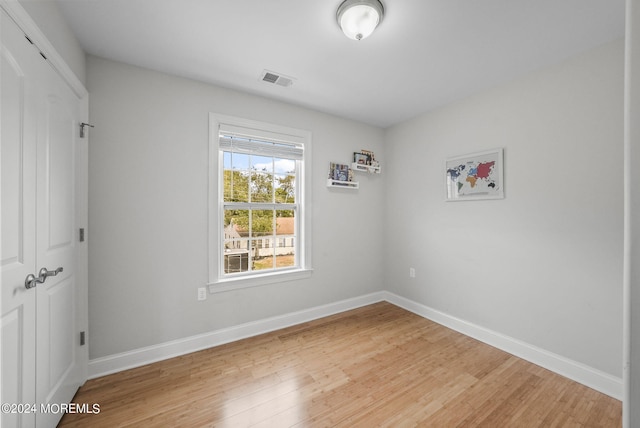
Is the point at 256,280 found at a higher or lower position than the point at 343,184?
lower

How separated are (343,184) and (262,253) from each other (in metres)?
1.36

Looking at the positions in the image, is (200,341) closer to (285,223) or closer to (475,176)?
(285,223)

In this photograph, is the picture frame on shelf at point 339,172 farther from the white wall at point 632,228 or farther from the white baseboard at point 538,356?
the white wall at point 632,228

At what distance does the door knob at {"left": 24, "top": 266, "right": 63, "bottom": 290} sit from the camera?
1.23m

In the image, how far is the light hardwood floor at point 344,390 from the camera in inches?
63.1

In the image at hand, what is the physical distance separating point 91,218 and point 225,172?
1148 mm

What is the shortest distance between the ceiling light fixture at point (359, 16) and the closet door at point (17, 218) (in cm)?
164

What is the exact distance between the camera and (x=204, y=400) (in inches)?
68.8

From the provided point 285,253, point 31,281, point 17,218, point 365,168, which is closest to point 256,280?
point 285,253

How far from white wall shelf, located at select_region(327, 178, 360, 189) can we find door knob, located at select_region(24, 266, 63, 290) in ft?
8.15

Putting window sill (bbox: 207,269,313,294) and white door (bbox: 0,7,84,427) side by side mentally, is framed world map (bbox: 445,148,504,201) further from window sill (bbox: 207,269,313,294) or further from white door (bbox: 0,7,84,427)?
white door (bbox: 0,7,84,427)

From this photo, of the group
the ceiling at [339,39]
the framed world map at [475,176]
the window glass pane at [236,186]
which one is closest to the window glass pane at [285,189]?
the window glass pane at [236,186]

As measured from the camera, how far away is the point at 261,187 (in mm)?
2832

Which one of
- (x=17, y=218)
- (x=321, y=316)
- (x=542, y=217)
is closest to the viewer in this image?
(x=17, y=218)
